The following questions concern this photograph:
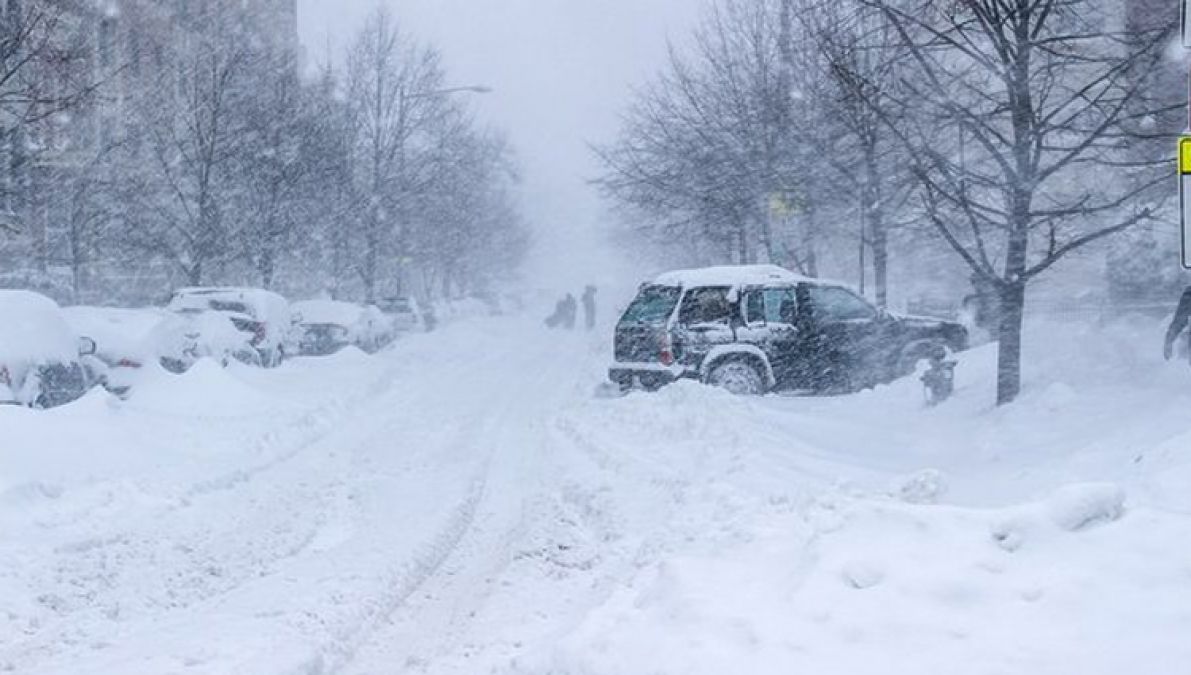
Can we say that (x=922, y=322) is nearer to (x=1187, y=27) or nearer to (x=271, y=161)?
(x=1187, y=27)

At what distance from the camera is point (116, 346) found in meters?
16.3

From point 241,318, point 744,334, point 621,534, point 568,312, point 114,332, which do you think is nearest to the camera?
point 621,534

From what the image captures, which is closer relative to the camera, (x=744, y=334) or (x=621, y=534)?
(x=621, y=534)

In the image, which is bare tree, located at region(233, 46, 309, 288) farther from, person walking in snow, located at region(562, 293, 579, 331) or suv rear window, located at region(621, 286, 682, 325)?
person walking in snow, located at region(562, 293, 579, 331)

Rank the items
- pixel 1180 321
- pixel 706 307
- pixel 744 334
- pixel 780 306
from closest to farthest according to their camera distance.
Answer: pixel 1180 321
pixel 744 334
pixel 706 307
pixel 780 306

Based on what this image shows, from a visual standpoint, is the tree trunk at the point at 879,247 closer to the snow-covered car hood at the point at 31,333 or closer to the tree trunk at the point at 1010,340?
the tree trunk at the point at 1010,340

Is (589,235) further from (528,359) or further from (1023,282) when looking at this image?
(1023,282)

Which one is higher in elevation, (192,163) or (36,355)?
(192,163)

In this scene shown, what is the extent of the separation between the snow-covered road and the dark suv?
883 mm

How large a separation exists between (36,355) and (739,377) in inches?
314

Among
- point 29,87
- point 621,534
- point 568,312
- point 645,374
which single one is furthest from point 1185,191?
point 568,312

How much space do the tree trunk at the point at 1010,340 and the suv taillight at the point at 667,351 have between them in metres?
4.34

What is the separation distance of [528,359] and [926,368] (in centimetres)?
1583

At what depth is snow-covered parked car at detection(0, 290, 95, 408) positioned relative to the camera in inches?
487
